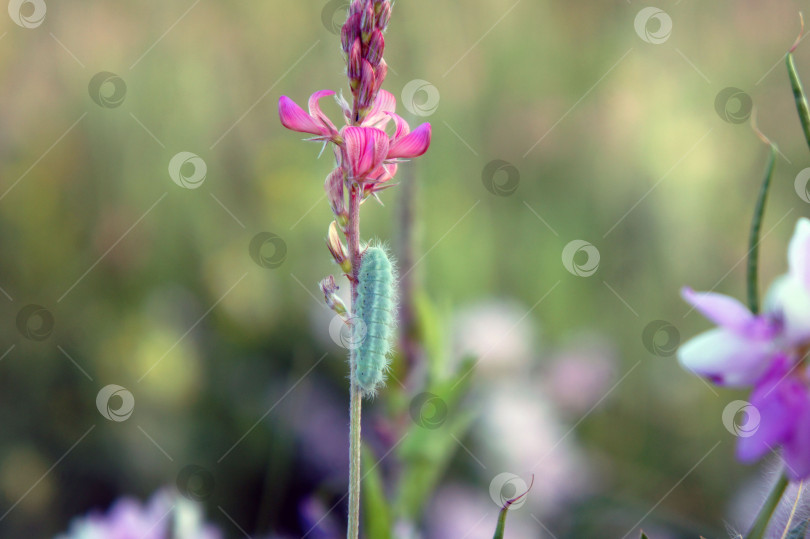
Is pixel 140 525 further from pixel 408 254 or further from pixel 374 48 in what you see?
pixel 374 48

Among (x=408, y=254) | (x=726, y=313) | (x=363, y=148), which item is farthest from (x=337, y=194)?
(x=408, y=254)

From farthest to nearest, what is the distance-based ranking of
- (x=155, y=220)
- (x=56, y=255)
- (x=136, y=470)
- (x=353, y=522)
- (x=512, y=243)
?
(x=512, y=243) < (x=155, y=220) < (x=56, y=255) < (x=136, y=470) < (x=353, y=522)

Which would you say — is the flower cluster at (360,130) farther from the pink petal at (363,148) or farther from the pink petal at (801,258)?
the pink petal at (801,258)

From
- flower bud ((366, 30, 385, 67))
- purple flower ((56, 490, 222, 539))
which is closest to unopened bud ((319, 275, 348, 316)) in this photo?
flower bud ((366, 30, 385, 67))

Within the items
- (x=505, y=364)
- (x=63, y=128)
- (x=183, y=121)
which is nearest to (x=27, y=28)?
(x=63, y=128)

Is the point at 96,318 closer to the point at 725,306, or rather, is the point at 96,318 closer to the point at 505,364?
the point at 505,364

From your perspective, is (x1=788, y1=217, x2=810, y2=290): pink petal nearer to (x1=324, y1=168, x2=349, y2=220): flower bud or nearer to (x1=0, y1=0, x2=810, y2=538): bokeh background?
(x1=324, y1=168, x2=349, y2=220): flower bud

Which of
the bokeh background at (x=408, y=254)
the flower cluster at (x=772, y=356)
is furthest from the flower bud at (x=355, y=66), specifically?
the bokeh background at (x=408, y=254)

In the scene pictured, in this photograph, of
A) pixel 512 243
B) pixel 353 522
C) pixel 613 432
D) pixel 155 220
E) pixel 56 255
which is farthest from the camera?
pixel 512 243
